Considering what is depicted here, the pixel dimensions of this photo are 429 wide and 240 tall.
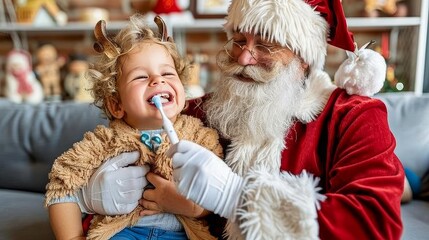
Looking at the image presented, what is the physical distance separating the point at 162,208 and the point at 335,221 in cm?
38

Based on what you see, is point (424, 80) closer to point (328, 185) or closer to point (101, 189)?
point (328, 185)

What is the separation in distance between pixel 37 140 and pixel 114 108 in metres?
0.71

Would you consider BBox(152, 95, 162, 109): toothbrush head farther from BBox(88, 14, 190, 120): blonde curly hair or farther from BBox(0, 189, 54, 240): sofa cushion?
BBox(0, 189, 54, 240): sofa cushion

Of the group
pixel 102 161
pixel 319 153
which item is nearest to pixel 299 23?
pixel 319 153

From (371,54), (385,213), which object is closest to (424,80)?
(371,54)

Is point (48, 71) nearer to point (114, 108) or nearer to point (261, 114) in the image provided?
point (114, 108)

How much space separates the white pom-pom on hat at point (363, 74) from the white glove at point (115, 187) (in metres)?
0.54

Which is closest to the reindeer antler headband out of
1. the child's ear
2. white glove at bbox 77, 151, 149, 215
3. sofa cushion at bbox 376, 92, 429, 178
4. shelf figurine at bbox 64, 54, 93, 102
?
the child's ear

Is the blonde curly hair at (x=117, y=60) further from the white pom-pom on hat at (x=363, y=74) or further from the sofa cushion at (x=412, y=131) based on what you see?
the sofa cushion at (x=412, y=131)

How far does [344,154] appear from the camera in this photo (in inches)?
37.6

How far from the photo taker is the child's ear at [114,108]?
3.52 feet

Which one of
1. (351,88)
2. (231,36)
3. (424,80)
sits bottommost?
(424,80)

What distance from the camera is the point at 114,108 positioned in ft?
3.56

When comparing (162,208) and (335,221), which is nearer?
(335,221)
